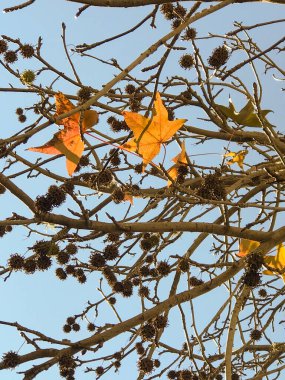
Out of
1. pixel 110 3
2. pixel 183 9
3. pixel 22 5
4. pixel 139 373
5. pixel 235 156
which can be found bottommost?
pixel 139 373

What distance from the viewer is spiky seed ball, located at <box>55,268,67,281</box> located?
9.72ft

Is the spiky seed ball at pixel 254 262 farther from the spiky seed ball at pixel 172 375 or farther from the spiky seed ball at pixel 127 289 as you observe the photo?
the spiky seed ball at pixel 172 375

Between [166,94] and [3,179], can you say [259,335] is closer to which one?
[166,94]

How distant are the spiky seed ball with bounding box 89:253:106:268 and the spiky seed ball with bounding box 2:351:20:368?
27.9 inches

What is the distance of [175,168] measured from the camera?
2.74m

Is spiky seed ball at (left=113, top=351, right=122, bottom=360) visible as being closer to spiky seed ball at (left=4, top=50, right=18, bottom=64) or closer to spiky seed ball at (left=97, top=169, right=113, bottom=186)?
spiky seed ball at (left=97, top=169, right=113, bottom=186)

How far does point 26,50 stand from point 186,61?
96 cm

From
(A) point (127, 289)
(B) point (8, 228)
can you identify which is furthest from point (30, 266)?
(B) point (8, 228)

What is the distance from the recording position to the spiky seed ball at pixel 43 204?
5.25ft

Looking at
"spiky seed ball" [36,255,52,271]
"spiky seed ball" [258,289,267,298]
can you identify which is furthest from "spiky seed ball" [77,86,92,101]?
→ "spiky seed ball" [258,289,267,298]

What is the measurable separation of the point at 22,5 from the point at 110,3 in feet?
1.02

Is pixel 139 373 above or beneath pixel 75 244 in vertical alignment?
beneath

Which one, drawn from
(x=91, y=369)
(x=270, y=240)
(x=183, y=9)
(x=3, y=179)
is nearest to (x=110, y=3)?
(x=3, y=179)

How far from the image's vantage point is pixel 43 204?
1.61 metres
